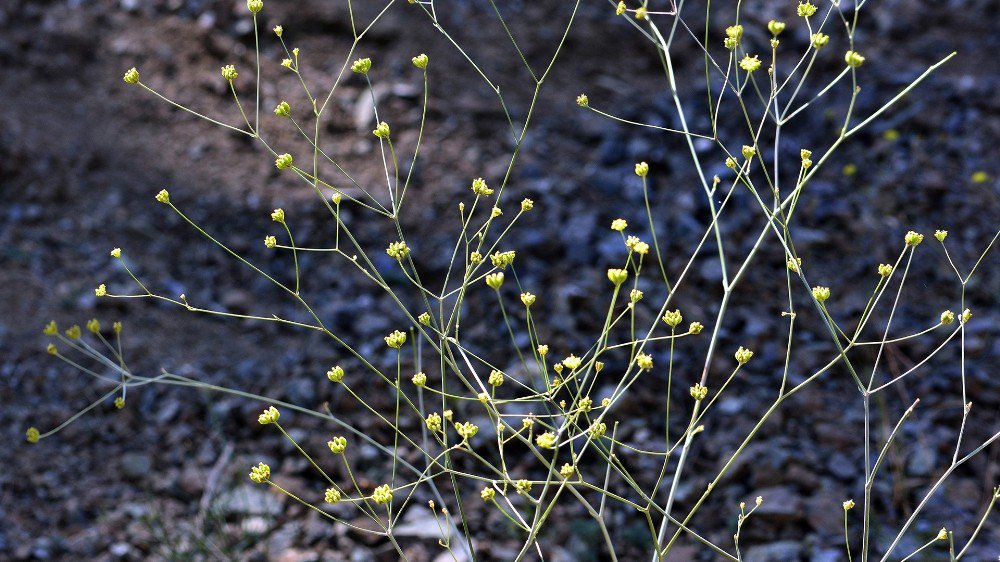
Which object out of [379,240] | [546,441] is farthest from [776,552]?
[379,240]

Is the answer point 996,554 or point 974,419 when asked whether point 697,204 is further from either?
point 996,554

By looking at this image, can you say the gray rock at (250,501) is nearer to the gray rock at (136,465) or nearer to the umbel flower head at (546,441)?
the gray rock at (136,465)

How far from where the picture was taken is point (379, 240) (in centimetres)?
373

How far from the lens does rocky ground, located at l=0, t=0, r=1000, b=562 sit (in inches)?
110

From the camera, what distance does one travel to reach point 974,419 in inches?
114

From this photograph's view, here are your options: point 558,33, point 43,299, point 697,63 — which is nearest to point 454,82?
point 558,33

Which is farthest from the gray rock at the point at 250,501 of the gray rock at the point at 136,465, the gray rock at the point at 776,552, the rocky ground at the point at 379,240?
the gray rock at the point at 776,552

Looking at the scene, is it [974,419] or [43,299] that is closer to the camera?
[974,419]

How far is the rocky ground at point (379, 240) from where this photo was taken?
2.79 m

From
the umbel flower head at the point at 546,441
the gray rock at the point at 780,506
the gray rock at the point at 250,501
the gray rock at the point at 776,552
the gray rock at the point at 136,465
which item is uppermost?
the umbel flower head at the point at 546,441

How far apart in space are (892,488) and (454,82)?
8.38 feet

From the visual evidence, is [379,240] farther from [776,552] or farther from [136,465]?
[776,552]

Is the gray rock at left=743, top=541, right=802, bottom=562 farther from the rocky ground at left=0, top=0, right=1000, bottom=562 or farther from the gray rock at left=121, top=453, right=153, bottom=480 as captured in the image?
the gray rock at left=121, top=453, right=153, bottom=480

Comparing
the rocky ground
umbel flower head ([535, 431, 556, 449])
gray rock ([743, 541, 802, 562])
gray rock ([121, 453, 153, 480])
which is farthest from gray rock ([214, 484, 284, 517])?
umbel flower head ([535, 431, 556, 449])
